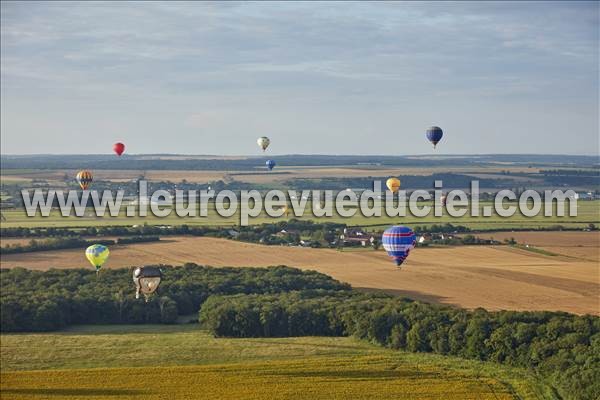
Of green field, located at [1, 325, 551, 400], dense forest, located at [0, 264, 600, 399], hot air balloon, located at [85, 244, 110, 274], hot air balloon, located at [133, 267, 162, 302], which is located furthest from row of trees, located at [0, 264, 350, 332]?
green field, located at [1, 325, 551, 400]

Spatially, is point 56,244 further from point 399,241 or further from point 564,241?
point 564,241

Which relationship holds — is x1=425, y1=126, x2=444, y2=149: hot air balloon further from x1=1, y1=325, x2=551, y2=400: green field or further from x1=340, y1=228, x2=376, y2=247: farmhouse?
x1=1, y1=325, x2=551, y2=400: green field

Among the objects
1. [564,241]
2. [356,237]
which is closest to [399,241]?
[564,241]

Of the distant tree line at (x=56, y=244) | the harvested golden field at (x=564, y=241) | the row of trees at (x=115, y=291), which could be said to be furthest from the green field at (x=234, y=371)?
the harvested golden field at (x=564, y=241)

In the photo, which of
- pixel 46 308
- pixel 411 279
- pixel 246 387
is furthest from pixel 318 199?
pixel 246 387

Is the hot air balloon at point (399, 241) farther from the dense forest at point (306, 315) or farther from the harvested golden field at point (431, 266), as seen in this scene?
the dense forest at point (306, 315)
